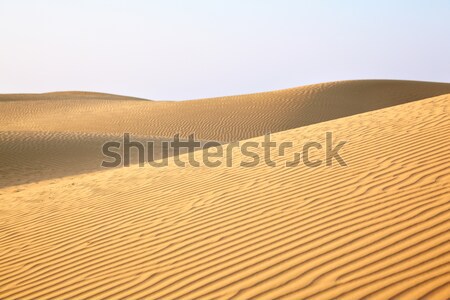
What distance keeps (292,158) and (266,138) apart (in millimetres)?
2889

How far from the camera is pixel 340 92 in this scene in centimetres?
3086

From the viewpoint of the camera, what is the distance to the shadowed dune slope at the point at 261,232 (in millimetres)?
3551

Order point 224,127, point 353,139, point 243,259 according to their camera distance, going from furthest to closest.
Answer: point 224,127 < point 353,139 < point 243,259

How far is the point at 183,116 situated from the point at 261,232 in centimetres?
2292

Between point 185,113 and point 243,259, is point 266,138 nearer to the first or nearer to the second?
point 243,259

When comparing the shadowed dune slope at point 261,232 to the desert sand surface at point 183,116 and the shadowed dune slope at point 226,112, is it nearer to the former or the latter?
the desert sand surface at point 183,116

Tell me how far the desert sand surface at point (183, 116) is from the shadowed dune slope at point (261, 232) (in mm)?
8825

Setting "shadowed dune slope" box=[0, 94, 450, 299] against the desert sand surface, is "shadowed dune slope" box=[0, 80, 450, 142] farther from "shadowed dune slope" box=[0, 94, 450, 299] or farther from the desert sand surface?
"shadowed dune slope" box=[0, 94, 450, 299]

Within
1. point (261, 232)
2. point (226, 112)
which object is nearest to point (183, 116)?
point (226, 112)

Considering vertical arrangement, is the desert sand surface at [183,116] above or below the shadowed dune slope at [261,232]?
above

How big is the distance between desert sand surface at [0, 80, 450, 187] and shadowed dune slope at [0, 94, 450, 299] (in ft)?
29.0

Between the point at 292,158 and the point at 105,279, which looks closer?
the point at 105,279

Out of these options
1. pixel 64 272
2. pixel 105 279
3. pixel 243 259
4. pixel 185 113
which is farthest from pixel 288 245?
pixel 185 113

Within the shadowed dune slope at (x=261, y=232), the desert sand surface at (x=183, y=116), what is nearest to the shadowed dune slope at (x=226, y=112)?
the desert sand surface at (x=183, y=116)
